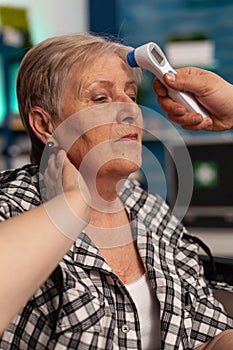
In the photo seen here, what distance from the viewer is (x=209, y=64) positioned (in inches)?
156

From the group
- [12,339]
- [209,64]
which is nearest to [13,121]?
[209,64]

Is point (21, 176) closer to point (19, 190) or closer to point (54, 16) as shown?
point (19, 190)

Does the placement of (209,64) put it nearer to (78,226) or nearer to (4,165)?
(4,165)

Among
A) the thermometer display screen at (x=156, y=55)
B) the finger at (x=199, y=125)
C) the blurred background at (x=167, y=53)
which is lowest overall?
the blurred background at (x=167, y=53)

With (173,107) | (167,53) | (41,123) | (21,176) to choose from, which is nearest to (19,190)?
(21,176)

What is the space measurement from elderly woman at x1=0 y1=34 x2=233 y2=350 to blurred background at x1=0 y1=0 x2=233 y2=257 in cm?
180

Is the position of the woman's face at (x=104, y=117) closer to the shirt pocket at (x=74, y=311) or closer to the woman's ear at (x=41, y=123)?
the woman's ear at (x=41, y=123)

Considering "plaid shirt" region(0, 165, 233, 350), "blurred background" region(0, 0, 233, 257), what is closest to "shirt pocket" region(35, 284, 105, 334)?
"plaid shirt" region(0, 165, 233, 350)

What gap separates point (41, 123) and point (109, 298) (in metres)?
0.41

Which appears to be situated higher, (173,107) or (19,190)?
(173,107)

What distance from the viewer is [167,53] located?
4047mm

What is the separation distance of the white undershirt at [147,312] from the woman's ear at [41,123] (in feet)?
1.21

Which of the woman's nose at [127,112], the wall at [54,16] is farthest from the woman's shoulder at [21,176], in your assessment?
the wall at [54,16]

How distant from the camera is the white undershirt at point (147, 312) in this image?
4.14 ft
